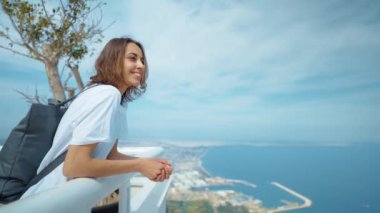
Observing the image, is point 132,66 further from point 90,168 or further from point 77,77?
point 77,77

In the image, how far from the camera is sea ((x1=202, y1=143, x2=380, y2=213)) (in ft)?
36.0

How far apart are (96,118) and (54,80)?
2.49m

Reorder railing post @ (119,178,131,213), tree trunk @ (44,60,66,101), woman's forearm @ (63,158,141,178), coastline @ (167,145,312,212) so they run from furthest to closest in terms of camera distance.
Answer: coastline @ (167,145,312,212)
tree trunk @ (44,60,66,101)
railing post @ (119,178,131,213)
woman's forearm @ (63,158,141,178)

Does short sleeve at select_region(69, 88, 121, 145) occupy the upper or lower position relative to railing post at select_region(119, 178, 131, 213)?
upper

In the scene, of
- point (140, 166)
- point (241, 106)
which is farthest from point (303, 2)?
point (241, 106)

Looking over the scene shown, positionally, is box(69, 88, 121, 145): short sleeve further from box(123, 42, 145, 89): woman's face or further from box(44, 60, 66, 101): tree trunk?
box(44, 60, 66, 101): tree trunk

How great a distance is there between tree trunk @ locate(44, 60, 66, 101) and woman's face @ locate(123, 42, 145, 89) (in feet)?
6.98

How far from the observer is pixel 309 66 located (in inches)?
994

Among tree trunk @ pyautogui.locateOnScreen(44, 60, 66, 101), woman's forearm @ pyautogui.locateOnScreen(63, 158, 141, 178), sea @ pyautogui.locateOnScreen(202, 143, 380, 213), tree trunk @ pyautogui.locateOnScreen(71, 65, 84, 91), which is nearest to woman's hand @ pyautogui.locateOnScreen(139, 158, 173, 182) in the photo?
woman's forearm @ pyautogui.locateOnScreen(63, 158, 141, 178)

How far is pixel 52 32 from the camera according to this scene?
10.0ft

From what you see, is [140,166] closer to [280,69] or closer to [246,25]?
[246,25]

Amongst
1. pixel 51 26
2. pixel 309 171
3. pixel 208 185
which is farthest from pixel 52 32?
pixel 309 171

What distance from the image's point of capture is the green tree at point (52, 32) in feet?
9.54

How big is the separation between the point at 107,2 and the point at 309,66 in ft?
83.1
